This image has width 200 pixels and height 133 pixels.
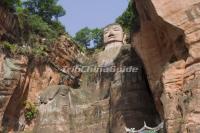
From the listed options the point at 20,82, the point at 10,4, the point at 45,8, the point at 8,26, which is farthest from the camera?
the point at 45,8

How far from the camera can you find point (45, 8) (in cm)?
2078

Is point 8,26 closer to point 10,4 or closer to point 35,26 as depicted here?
point 10,4

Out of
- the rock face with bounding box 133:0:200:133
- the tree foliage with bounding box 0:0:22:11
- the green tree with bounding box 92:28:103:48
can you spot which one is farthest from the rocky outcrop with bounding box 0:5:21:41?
the green tree with bounding box 92:28:103:48

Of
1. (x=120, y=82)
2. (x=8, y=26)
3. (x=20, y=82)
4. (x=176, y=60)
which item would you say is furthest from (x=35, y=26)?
(x=176, y=60)

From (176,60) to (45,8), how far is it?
35.6ft

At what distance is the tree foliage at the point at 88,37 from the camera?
23.9m

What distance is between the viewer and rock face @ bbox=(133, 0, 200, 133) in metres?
9.78

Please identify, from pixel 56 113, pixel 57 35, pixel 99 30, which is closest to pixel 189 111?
pixel 56 113

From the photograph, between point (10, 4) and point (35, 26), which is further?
point (35, 26)

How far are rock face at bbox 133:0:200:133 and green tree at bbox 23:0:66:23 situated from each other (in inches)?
355

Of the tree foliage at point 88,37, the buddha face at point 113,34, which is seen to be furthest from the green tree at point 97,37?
the buddha face at point 113,34

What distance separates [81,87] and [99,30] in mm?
6826

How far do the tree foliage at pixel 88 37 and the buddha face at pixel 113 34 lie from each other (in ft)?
15.7

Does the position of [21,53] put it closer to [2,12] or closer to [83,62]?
[2,12]
